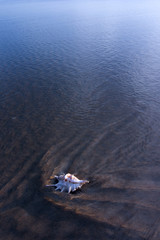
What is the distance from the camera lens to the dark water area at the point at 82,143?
9344 mm

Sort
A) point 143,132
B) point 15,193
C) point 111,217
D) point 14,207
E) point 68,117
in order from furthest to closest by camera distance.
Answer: point 68,117 → point 143,132 → point 15,193 → point 14,207 → point 111,217

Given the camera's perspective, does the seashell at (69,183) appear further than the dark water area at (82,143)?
Yes

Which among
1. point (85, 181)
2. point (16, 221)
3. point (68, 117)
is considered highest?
point (68, 117)

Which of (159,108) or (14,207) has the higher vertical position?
(159,108)

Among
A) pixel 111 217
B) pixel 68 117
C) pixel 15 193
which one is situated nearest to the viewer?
pixel 111 217

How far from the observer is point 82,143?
14227mm

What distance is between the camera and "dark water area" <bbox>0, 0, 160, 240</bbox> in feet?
30.7

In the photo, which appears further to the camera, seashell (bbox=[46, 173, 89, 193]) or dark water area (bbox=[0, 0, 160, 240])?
seashell (bbox=[46, 173, 89, 193])

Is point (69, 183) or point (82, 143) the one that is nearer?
point (69, 183)

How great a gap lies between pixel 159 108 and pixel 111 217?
38.0 feet

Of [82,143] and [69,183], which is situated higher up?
[82,143]

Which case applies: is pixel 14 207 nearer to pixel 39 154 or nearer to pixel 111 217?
pixel 39 154

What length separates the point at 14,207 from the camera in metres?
10.2

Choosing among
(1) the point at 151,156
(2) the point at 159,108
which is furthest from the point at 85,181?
(2) the point at 159,108
